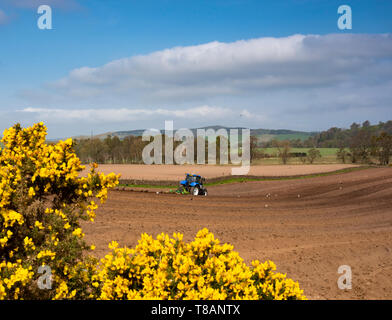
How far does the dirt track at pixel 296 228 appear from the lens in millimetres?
14007

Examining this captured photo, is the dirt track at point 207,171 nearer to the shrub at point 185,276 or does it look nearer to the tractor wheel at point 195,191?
the tractor wheel at point 195,191

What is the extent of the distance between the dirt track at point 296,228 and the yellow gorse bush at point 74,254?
782 centimetres

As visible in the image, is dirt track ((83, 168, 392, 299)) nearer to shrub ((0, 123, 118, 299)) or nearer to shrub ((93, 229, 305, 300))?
shrub ((93, 229, 305, 300))

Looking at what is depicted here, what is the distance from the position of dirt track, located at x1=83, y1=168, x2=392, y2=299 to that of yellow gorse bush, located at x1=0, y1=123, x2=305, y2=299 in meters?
7.82

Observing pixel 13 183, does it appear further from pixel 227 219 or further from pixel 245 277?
pixel 227 219

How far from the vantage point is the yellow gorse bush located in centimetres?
571

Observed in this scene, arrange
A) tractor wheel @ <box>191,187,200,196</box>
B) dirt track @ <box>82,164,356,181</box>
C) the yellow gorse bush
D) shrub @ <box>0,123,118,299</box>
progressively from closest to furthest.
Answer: the yellow gorse bush → shrub @ <box>0,123,118,299</box> → tractor wheel @ <box>191,187,200,196</box> → dirt track @ <box>82,164,356,181</box>

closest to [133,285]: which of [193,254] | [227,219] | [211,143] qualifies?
[193,254]

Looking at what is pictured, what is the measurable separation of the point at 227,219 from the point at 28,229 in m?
18.2

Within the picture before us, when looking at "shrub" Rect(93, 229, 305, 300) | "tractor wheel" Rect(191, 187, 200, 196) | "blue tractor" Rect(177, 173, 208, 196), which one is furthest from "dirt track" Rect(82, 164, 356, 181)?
"shrub" Rect(93, 229, 305, 300)

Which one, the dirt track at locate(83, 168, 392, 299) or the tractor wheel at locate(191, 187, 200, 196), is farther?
the tractor wheel at locate(191, 187, 200, 196)

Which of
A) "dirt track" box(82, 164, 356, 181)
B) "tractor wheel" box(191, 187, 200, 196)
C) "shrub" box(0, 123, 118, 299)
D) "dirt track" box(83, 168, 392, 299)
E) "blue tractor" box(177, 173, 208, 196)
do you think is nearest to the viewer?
"shrub" box(0, 123, 118, 299)

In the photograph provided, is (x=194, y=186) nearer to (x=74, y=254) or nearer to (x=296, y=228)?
(x=296, y=228)

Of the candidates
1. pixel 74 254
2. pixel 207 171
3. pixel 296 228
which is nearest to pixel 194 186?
pixel 296 228
